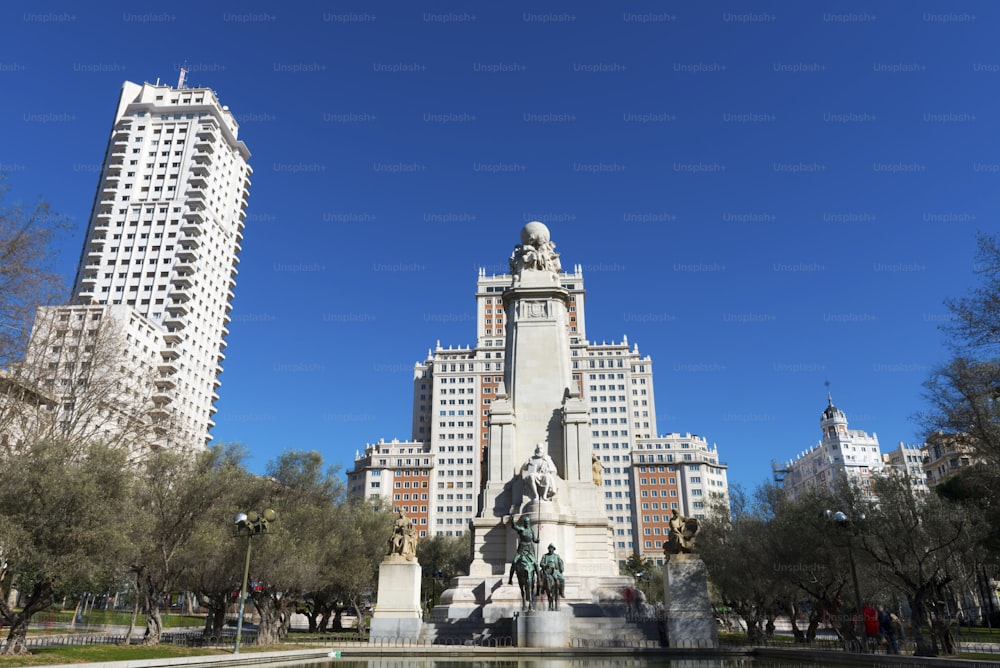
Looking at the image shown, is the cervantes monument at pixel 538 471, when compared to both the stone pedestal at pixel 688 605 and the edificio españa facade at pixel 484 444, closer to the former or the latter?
the stone pedestal at pixel 688 605

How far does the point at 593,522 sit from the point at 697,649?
9705mm

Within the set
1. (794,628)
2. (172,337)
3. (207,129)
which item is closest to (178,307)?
(172,337)

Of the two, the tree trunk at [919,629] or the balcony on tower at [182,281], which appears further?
the balcony on tower at [182,281]

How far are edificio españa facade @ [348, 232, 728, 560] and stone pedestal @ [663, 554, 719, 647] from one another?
8800cm

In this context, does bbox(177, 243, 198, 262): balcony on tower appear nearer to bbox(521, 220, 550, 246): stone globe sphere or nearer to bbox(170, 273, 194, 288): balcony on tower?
bbox(170, 273, 194, 288): balcony on tower

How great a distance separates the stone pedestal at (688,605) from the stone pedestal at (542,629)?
4.60 m

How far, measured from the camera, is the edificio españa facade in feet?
367

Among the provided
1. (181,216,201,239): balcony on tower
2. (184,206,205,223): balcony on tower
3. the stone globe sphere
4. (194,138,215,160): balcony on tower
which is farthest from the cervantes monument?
(194,138,215,160): balcony on tower

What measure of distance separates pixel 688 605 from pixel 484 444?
89156mm

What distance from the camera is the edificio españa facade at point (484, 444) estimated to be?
367 ft

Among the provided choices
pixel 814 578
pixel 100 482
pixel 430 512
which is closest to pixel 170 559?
pixel 100 482

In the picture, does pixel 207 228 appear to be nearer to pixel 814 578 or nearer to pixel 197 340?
pixel 197 340

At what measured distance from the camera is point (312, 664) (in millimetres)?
16906

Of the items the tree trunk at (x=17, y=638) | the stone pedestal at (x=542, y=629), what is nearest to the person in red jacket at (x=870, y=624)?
the stone pedestal at (x=542, y=629)
